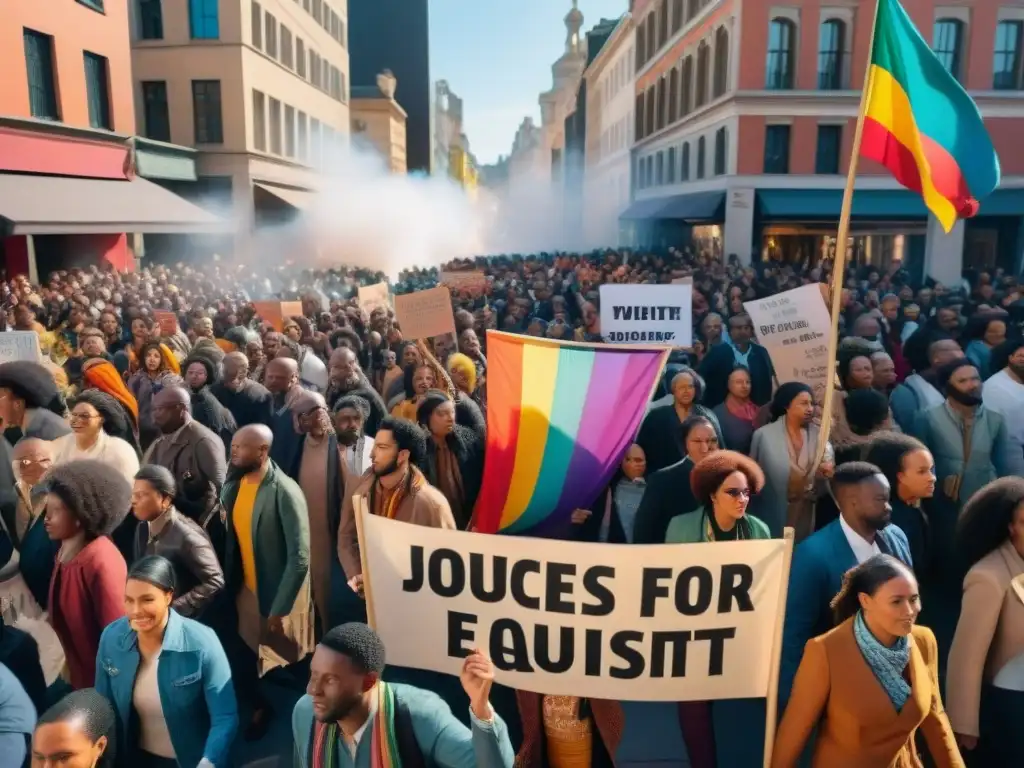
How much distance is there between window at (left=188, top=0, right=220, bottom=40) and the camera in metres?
29.5

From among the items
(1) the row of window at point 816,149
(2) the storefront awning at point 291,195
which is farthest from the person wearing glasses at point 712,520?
(2) the storefront awning at point 291,195

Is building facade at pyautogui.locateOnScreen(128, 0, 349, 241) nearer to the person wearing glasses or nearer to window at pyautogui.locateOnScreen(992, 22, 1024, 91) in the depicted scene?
window at pyautogui.locateOnScreen(992, 22, 1024, 91)

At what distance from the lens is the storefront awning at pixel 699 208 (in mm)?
26672

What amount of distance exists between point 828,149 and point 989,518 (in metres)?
25.6

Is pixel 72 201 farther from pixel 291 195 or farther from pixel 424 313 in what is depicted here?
pixel 291 195

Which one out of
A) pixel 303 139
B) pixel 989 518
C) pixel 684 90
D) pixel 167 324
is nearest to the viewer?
pixel 989 518

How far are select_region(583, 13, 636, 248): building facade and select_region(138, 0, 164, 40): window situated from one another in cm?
2390

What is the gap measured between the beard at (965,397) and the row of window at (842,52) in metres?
22.8

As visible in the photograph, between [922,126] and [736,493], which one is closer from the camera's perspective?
[736,493]

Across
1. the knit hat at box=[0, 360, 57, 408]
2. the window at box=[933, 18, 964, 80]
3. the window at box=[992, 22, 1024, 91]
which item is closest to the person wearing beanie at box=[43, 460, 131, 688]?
the knit hat at box=[0, 360, 57, 408]

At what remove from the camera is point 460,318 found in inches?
403

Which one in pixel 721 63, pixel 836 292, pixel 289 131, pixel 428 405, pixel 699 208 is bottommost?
pixel 428 405

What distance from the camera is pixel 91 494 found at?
11.1 feet

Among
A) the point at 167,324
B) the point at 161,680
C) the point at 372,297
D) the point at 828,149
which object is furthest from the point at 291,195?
the point at 161,680
